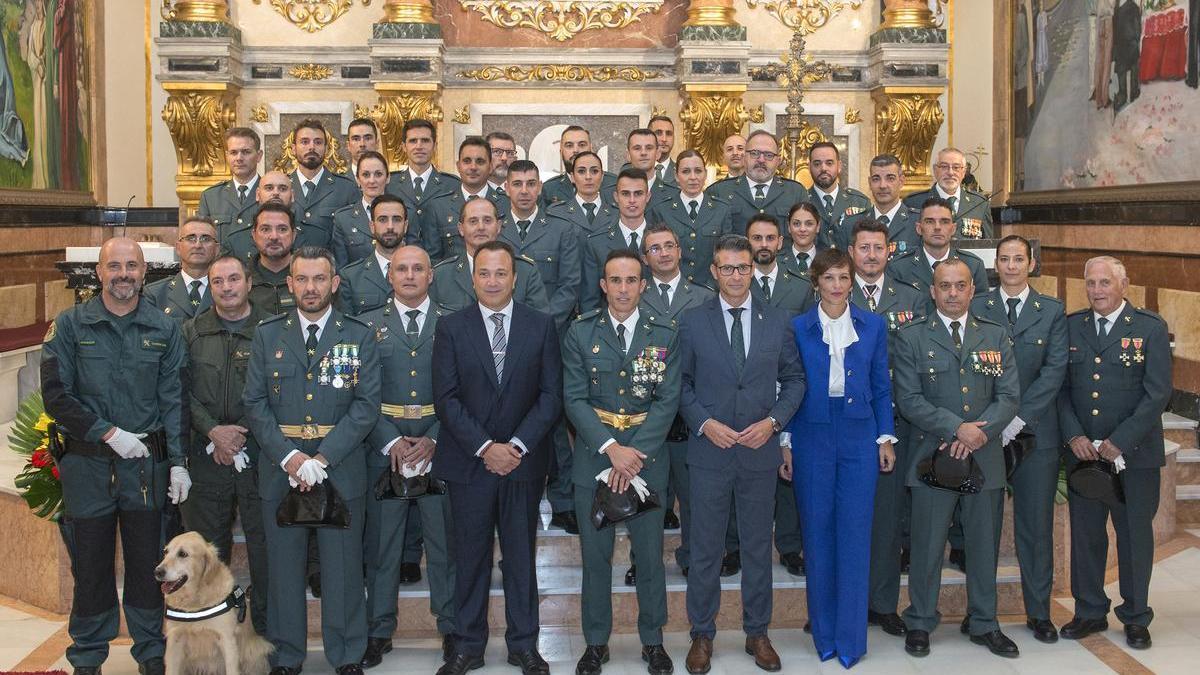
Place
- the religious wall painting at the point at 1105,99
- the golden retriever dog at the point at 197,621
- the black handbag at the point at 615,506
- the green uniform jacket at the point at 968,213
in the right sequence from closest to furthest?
the golden retriever dog at the point at 197,621 < the black handbag at the point at 615,506 < the green uniform jacket at the point at 968,213 < the religious wall painting at the point at 1105,99

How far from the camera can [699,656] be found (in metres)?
5.46

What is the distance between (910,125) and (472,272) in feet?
20.2

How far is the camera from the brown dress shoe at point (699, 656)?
5434 millimetres

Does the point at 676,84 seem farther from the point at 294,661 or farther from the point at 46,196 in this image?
the point at 294,661

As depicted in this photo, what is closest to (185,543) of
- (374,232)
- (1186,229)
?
(374,232)

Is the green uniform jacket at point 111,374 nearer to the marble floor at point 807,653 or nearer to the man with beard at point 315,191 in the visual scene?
the marble floor at point 807,653

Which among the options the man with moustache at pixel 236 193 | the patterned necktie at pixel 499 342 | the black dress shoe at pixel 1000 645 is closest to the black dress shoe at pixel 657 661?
the patterned necktie at pixel 499 342

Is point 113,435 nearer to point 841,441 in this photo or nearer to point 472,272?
point 472,272

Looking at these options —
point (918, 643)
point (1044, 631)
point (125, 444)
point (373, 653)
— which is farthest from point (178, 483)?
point (1044, 631)

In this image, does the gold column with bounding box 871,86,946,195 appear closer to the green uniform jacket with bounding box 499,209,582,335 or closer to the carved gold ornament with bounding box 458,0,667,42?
the carved gold ornament with bounding box 458,0,667,42

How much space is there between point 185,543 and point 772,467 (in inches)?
99.4

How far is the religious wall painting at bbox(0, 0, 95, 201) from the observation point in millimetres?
9445

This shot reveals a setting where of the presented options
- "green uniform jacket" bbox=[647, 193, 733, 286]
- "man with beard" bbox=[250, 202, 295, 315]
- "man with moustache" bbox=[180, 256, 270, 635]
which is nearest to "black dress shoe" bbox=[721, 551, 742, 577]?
"green uniform jacket" bbox=[647, 193, 733, 286]

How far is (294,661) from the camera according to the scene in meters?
5.35
